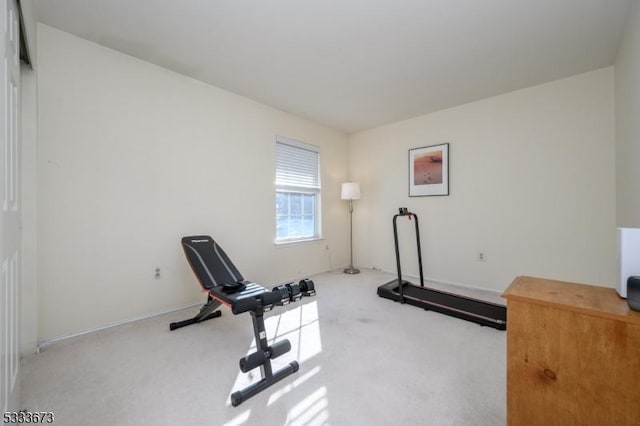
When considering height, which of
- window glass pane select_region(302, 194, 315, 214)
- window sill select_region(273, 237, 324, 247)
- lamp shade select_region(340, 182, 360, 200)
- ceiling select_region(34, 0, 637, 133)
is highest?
ceiling select_region(34, 0, 637, 133)

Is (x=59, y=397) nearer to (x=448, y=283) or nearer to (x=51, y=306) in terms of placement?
(x=51, y=306)

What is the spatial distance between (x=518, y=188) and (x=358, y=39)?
8.62 ft

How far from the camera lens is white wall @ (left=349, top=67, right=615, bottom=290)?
2.75m

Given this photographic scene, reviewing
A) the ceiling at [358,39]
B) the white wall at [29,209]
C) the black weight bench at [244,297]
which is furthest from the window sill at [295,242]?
the white wall at [29,209]

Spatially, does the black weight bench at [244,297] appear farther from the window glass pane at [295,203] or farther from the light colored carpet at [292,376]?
the window glass pane at [295,203]

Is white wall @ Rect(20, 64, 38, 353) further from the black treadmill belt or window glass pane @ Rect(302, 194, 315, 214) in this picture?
the black treadmill belt

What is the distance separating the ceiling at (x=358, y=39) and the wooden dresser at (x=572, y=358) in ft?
6.74

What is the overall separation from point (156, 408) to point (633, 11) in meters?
4.07

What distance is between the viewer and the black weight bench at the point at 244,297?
1.63 m

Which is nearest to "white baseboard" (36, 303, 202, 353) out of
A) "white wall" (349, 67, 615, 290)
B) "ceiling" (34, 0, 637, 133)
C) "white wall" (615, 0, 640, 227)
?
"ceiling" (34, 0, 637, 133)

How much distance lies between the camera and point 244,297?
185cm

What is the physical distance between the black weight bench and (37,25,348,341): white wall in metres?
0.46

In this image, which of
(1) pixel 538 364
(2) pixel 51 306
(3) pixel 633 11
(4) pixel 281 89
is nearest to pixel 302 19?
(4) pixel 281 89

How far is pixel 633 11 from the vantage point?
6.09 feet
